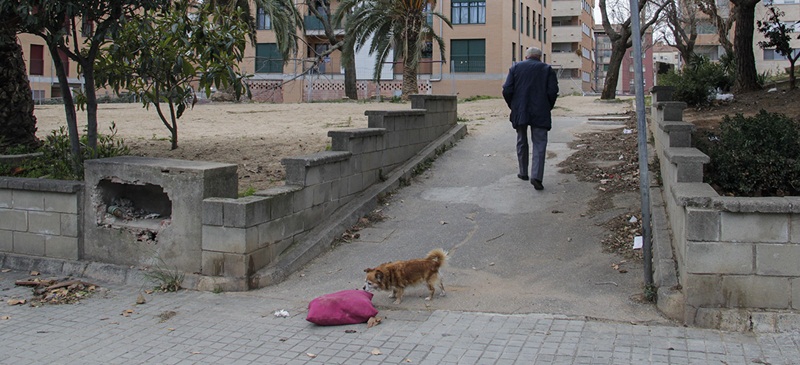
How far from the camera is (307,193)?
8.11m

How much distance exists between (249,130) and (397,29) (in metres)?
12.5

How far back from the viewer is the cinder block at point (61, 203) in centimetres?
786

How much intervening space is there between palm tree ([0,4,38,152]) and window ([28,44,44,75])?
33489 millimetres

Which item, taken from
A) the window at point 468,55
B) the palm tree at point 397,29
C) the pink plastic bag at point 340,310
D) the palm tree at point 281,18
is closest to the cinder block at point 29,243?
the pink plastic bag at point 340,310

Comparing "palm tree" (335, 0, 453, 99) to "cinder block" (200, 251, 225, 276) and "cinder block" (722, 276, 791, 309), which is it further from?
"cinder block" (722, 276, 791, 309)

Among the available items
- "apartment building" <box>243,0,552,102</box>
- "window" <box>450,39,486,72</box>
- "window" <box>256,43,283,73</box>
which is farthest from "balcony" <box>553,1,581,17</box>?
"window" <box>256,43,283,73</box>

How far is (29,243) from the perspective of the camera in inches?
320

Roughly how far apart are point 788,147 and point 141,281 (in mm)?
6404

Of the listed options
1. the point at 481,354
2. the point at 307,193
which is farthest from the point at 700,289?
the point at 307,193

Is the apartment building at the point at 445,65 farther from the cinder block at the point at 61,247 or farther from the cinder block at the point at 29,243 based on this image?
the cinder block at the point at 61,247

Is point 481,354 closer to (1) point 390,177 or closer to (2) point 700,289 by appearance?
(2) point 700,289

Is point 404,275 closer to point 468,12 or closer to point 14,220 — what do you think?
point 14,220

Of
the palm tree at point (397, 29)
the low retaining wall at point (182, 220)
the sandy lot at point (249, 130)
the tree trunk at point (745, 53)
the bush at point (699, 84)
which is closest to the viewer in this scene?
the low retaining wall at point (182, 220)

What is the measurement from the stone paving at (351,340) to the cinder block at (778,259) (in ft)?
1.49
